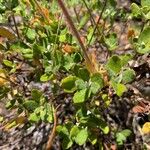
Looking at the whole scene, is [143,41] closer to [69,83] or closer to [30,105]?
[69,83]

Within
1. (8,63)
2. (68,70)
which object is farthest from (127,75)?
(8,63)

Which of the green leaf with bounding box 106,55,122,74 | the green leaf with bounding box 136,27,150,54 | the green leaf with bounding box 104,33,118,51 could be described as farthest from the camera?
the green leaf with bounding box 104,33,118,51

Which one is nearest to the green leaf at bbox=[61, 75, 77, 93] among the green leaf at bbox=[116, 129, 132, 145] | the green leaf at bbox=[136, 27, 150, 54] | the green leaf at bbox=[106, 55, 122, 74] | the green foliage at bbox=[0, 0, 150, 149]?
the green foliage at bbox=[0, 0, 150, 149]

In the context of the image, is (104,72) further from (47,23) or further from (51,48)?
(47,23)

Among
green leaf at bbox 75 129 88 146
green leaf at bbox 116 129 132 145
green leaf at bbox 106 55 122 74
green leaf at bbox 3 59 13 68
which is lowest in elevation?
green leaf at bbox 75 129 88 146

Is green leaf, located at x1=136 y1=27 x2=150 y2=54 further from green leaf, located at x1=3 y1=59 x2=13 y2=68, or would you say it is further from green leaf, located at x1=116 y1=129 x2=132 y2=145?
green leaf, located at x1=3 y1=59 x2=13 y2=68

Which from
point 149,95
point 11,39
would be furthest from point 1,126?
point 149,95

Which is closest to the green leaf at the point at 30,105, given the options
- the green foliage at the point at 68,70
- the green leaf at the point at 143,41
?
the green foliage at the point at 68,70
